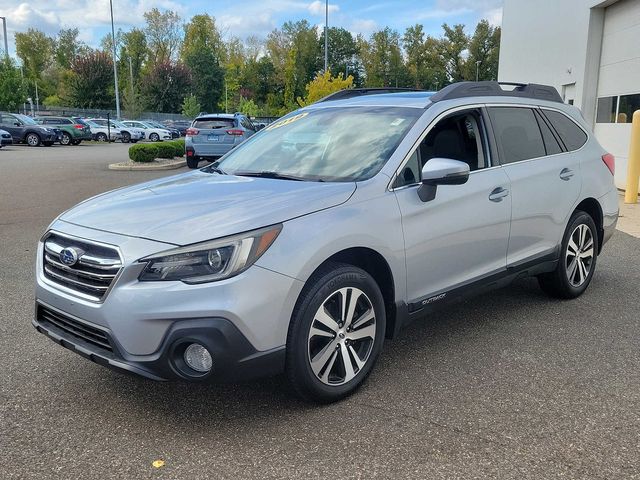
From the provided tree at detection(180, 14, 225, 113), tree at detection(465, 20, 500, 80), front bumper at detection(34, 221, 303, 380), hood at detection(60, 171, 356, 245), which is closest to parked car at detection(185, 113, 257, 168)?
hood at detection(60, 171, 356, 245)

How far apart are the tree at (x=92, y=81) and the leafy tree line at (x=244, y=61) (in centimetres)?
422

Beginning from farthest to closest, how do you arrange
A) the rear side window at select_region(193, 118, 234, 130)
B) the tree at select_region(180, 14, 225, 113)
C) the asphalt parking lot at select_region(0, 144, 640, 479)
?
the tree at select_region(180, 14, 225, 113)
the rear side window at select_region(193, 118, 234, 130)
the asphalt parking lot at select_region(0, 144, 640, 479)

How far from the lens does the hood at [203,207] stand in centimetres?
294

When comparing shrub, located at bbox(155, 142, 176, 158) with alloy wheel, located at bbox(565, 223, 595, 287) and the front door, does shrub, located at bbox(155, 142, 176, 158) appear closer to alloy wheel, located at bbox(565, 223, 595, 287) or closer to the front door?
alloy wheel, located at bbox(565, 223, 595, 287)

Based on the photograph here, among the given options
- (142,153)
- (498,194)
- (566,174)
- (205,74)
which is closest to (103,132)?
(142,153)

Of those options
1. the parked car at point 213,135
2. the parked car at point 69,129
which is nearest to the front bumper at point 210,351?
the parked car at point 213,135

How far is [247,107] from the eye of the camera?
60844 millimetres

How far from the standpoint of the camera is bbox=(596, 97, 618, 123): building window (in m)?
14.6

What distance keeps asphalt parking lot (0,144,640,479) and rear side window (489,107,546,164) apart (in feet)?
4.28

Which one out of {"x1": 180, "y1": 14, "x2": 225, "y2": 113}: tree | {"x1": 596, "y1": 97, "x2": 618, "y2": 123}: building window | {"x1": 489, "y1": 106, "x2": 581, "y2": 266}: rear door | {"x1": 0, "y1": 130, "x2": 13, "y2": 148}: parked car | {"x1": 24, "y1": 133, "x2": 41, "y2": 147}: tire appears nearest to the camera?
{"x1": 489, "y1": 106, "x2": 581, "y2": 266}: rear door

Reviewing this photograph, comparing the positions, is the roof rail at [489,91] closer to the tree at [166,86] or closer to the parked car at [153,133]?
the parked car at [153,133]

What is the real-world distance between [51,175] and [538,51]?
15971mm

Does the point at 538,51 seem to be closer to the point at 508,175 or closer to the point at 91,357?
the point at 508,175

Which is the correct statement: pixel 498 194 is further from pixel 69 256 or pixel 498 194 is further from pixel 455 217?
pixel 69 256
